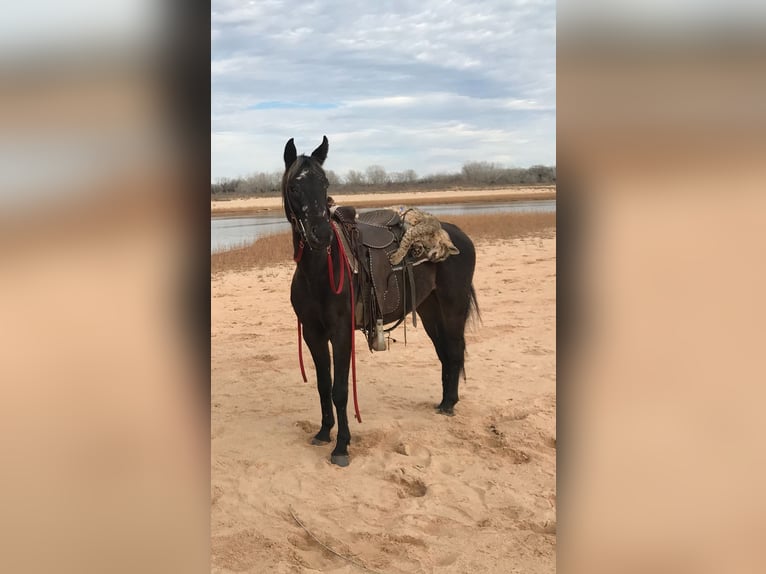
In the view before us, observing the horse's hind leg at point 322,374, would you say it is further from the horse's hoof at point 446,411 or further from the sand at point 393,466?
the horse's hoof at point 446,411

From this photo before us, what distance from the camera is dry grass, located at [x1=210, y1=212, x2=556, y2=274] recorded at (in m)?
12.9

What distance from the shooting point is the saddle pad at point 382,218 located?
457 centimetres

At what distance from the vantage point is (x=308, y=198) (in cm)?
321

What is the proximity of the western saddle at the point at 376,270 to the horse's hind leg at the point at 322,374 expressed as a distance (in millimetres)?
341

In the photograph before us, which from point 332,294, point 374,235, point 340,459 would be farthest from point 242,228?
point 340,459

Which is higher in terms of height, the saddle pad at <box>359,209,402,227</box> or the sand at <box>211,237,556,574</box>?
the saddle pad at <box>359,209,402,227</box>

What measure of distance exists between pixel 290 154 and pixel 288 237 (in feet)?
43.9

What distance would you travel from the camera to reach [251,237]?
18109 mm

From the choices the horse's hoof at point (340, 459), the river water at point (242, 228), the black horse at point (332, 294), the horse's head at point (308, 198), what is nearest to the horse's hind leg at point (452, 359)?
the black horse at point (332, 294)
